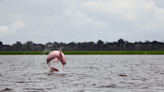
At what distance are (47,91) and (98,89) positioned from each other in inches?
145

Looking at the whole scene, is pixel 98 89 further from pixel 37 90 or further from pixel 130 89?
pixel 37 90

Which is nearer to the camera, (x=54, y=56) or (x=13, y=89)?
(x=13, y=89)

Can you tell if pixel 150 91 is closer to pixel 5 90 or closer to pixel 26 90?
pixel 26 90

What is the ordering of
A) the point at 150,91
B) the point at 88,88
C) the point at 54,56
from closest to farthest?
1. the point at 150,91
2. the point at 88,88
3. the point at 54,56

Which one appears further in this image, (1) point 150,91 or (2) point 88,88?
(2) point 88,88

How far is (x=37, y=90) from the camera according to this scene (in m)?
17.0

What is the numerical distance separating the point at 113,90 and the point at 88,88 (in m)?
1.95

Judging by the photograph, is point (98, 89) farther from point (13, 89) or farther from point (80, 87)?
point (13, 89)

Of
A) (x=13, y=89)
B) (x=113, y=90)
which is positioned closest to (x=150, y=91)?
(x=113, y=90)

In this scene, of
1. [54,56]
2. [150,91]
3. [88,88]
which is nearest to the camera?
[150,91]

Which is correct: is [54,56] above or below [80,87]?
above

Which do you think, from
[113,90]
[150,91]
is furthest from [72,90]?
[150,91]

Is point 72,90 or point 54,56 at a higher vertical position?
point 54,56

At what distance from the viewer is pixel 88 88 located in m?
17.8
